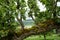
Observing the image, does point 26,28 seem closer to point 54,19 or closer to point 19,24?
point 19,24

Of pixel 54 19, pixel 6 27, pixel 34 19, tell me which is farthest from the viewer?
pixel 34 19

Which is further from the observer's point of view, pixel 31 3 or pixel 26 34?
pixel 31 3

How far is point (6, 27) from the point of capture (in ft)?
25.8

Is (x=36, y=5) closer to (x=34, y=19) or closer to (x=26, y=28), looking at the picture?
(x=34, y=19)

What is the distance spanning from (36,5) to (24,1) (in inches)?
28.7

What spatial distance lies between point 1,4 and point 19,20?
1.03m

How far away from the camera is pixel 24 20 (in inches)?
343

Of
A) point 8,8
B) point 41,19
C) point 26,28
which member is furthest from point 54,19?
point 8,8

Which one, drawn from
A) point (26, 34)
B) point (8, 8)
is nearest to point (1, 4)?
point (8, 8)

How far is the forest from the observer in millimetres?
7895

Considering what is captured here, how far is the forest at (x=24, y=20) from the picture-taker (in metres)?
7.89

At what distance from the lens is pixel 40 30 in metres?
8.31

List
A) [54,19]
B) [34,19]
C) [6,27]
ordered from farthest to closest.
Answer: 1. [34,19]
2. [54,19]
3. [6,27]

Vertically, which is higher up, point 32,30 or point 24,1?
point 24,1
